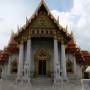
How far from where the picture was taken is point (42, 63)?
19.0 m

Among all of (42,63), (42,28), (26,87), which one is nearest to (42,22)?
(42,28)

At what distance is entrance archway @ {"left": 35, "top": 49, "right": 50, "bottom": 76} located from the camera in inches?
738

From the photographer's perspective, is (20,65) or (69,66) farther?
(69,66)

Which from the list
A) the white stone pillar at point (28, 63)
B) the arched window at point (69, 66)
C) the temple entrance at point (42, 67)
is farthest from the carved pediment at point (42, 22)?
the arched window at point (69, 66)

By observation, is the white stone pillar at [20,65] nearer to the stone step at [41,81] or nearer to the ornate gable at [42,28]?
the ornate gable at [42,28]

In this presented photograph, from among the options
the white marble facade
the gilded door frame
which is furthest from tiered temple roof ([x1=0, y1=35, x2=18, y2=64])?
the gilded door frame

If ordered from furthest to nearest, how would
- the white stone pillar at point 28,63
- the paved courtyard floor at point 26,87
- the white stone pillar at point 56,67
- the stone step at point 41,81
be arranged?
1. the stone step at point 41,81
2. the white stone pillar at point 28,63
3. the white stone pillar at point 56,67
4. the paved courtyard floor at point 26,87

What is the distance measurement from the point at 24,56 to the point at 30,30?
2.17 meters

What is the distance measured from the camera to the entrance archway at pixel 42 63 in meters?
18.7

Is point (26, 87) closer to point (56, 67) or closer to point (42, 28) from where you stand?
point (56, 67)

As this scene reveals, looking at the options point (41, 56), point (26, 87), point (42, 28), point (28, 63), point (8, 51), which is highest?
point (42, 28)

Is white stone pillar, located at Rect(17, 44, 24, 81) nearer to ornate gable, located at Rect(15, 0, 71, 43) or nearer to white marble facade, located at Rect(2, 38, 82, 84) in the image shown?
white marble facade, located at Rect(2, 38, 82, 84)

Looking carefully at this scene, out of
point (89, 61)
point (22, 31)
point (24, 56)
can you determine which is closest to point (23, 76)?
point (24, 56)

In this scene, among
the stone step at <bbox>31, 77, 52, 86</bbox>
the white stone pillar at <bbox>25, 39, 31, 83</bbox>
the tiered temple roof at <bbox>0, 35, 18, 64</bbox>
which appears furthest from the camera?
the tiered temple roof at <bbox>0, 35, 18, 64</bbox>
